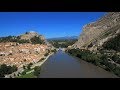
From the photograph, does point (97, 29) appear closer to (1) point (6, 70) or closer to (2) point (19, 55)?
(2) point (19, 55)

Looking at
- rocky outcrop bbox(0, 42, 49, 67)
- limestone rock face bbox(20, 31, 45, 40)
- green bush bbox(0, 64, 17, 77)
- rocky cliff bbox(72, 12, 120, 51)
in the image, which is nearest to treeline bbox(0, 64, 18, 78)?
green bush bbox(0, 64, 17, 77)

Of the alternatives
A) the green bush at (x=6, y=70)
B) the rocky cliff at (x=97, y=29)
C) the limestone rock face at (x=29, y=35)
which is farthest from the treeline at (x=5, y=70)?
the rocky cliff at (x=97, y=29)

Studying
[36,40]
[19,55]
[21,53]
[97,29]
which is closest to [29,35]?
[36,40]

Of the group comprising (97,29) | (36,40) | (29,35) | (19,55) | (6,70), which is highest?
(97,29)

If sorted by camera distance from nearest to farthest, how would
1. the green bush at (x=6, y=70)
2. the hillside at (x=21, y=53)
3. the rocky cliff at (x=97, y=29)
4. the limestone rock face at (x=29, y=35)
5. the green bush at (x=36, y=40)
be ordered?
the green bush at (x=6, y=70) → the hillside at (x=21, y=53) → the green bush at (x=36, y=40) → the rocky cliff at (x=97, y=29) → the limestone rock face at (x=29, y=35)

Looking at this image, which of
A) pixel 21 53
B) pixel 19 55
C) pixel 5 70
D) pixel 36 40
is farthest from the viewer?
pixel 36 40

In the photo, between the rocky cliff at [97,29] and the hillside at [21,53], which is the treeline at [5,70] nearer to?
the hillside at [21,53]
